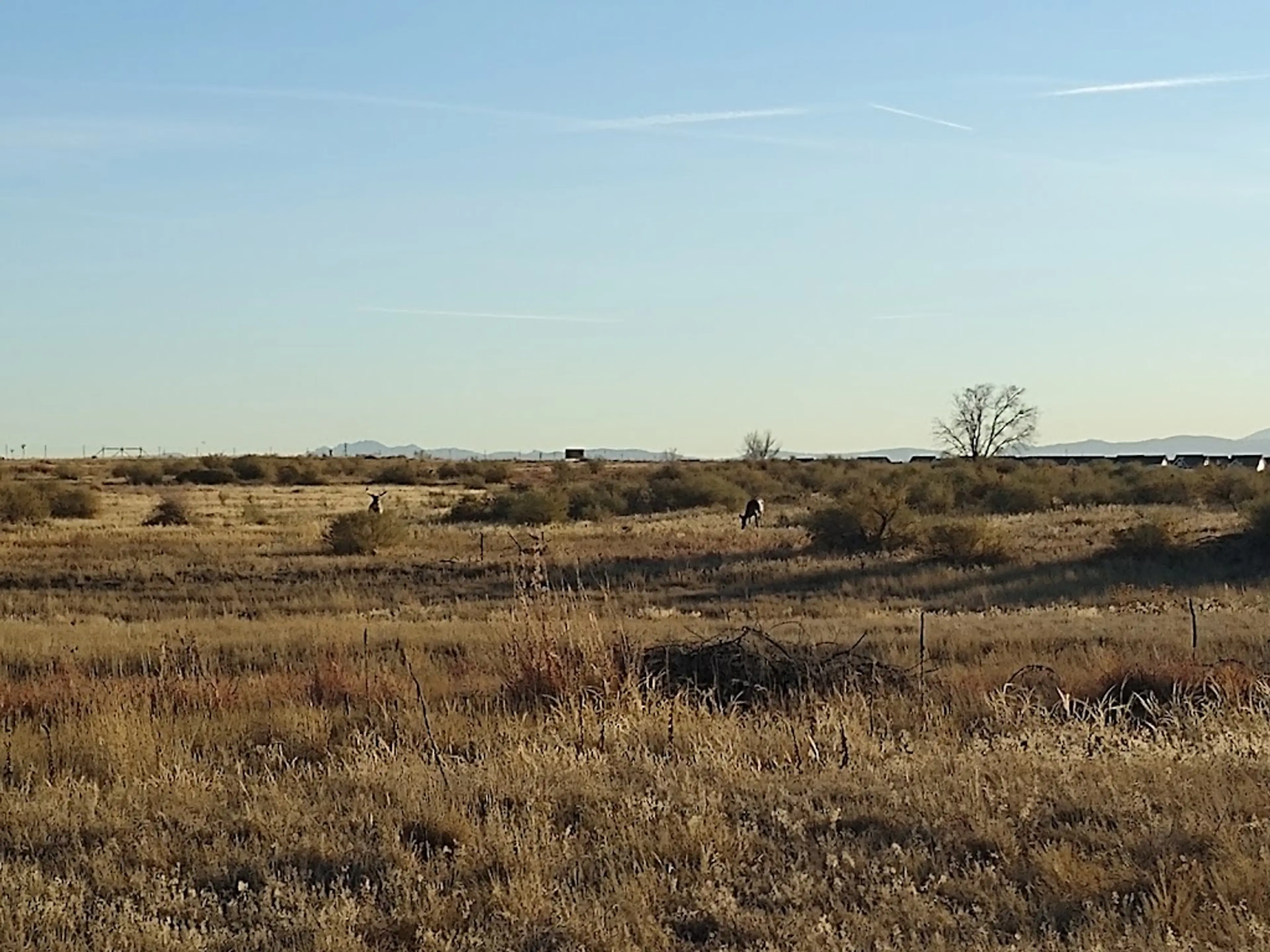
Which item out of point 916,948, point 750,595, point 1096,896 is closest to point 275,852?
point 916,948

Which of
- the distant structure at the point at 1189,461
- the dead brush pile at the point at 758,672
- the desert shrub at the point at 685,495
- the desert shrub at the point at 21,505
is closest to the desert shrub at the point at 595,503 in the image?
the desert shrub at the point at 685,495

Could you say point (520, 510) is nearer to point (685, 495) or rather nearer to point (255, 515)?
point (255, 515)

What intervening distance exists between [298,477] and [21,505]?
156 ft

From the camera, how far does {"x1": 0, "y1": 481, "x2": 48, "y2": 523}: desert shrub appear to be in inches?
2181

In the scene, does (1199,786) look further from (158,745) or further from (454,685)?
(454,685)

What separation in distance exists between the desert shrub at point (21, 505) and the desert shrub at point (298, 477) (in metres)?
40.7

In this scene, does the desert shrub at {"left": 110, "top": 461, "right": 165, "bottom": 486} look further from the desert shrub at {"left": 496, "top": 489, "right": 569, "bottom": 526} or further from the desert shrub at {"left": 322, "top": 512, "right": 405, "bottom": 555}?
the desert shrub at {"left": 322, "top": 512, "right": 405, "bottom": 555}

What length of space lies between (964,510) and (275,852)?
5415 centimetres

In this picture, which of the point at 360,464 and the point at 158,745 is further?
the point at 360,464

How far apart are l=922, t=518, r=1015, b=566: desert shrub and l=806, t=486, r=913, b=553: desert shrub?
2.17 metres

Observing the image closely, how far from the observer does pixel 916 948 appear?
18.7 feet

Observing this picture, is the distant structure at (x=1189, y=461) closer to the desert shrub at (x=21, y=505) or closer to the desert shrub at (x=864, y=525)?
the desert shrub at (x=864, y=525)

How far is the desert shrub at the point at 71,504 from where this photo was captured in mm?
58469

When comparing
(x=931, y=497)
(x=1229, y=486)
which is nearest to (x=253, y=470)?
(x=931, y=497)
